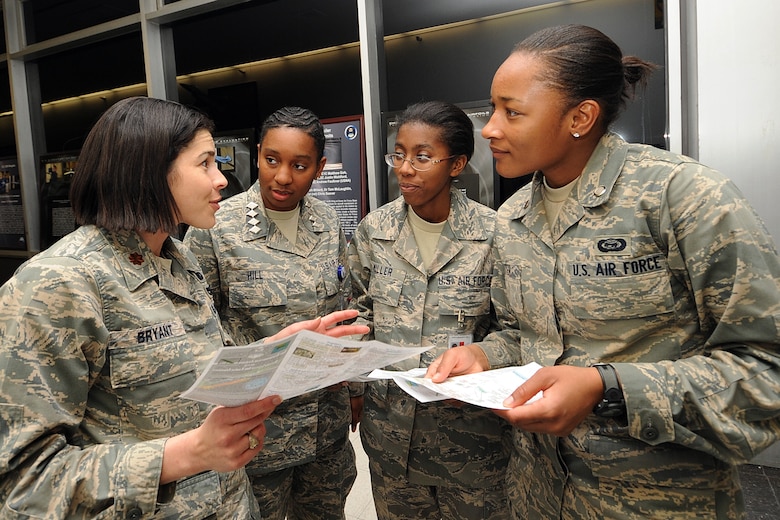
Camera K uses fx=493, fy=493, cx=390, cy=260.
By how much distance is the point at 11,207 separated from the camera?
16.4ft

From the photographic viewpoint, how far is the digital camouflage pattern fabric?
179 cm

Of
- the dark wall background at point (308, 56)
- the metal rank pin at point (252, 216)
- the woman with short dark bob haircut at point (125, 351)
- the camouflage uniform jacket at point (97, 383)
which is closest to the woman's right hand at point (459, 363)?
the woman with short dark bob haircut at point (125, 351)

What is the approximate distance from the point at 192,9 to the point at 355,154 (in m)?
1.77

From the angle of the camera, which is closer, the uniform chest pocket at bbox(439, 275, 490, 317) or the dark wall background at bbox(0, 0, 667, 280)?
the uniform chest pocket at bbox(439, 275, 490, 317)

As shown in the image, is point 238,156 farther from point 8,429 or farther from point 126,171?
point 8,429

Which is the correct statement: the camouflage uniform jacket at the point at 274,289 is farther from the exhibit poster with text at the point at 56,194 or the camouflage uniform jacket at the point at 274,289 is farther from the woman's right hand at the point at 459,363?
the exhibit poster with text at the point at 56,194

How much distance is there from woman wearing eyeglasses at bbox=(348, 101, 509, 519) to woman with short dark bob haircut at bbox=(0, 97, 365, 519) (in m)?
0.66

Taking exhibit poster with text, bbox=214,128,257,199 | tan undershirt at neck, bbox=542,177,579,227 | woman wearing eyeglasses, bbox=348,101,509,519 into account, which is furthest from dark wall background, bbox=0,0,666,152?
tan undershirt at neck, bbox=542,177,579,227

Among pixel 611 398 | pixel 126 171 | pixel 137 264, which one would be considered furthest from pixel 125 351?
pixel 611 398

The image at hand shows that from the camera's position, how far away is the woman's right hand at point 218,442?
869mm

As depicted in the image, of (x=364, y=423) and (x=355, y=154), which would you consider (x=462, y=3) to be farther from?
(x=364, y=423)

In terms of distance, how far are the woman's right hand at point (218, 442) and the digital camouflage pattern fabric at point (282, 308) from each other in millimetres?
863

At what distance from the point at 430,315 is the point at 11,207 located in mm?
5172

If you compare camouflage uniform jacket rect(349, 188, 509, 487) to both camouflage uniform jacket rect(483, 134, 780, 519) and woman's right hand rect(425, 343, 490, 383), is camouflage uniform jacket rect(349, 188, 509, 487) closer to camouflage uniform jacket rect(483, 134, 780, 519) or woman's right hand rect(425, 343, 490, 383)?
woman's right hand rect(425, 343, 490, 383)
